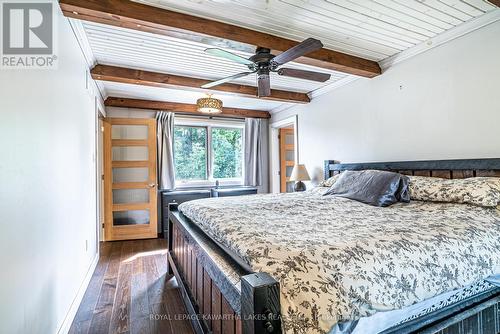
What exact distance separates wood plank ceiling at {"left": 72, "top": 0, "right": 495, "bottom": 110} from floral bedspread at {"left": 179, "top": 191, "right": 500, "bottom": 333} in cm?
164

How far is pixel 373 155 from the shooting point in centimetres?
327

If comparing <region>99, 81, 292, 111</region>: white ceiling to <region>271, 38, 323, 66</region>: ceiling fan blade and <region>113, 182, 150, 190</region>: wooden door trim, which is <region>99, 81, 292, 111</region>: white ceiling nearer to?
<region>113, 182, 150, 190</region>: wooden door trim

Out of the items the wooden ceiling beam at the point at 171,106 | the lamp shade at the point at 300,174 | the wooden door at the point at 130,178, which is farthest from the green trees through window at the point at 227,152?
the lamp shade at the point at 300,174

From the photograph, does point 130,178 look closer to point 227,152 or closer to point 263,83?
point 227,152

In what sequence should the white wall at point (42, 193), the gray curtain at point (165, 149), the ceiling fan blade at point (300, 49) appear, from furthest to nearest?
the gray curtain at point (165, 149), the ceiling fan blade at point (300, 49), the white wall at point (42, 193)

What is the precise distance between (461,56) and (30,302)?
3731 millimetres

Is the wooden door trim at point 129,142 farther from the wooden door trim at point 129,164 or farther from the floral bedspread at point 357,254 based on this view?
the floral bedspread at point 357,254

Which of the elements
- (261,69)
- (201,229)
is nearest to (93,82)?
(261,69)

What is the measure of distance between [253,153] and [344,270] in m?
4.56

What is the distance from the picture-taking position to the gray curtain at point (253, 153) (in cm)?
548

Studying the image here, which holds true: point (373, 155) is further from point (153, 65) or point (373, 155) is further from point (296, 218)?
point (153, 65)

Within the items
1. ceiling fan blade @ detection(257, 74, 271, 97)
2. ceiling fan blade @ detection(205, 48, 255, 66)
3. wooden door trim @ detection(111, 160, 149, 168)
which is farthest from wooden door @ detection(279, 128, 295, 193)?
ceiling fan blade @ detection(205, 48, 255, 66)

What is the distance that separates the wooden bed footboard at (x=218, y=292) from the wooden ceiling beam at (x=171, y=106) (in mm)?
2687

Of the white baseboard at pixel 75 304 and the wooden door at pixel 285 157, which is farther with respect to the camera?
the wooden door at pixel 285 157
